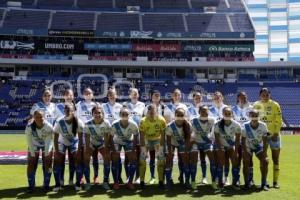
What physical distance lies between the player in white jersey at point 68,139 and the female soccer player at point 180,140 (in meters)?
2.02

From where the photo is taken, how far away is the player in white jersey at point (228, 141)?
31.6ft

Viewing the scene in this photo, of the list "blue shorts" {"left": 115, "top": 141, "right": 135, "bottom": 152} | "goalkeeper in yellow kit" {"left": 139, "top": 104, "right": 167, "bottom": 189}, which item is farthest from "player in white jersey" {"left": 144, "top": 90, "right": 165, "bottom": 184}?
"blue shorts" {"left": 115, "top": 141, "right": 135, "bottom": 152}

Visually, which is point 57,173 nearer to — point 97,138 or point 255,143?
point 97,138

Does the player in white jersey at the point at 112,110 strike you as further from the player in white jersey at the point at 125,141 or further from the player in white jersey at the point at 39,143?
the player in white jersey at the point at 39,143

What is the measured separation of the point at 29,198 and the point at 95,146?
197cm

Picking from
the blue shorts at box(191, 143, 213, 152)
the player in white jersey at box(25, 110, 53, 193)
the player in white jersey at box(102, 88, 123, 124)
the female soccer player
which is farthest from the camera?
the player in white jersey at box(102, 88, 123, 124)

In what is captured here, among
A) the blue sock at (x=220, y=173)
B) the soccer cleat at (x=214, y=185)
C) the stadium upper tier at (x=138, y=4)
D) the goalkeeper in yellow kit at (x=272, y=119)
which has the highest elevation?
the stadium upper tier at (x=138, y=4)

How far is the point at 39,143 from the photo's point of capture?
962cm

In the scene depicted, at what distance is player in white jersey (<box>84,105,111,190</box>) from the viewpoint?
962cm

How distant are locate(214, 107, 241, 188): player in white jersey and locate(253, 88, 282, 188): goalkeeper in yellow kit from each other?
1008 millimetres

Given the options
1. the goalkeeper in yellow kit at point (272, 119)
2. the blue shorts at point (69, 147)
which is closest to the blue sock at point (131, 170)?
the blue shorts at point (69, 147)

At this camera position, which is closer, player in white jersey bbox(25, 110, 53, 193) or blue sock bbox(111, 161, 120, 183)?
player in white jersey bbox(25, 110, 53, 193)

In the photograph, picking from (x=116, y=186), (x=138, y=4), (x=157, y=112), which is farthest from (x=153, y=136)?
(x=138, y=4)

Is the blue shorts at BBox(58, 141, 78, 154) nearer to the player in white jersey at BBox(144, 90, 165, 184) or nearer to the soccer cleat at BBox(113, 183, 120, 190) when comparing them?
the soccer cleat at BBox(113, 183, 120, 190)
